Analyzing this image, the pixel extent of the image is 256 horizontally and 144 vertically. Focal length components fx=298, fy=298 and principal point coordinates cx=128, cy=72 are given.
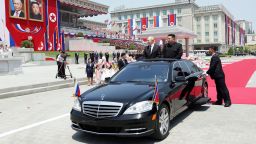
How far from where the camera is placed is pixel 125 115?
490cm

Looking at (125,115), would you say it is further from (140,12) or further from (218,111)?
(140,12)

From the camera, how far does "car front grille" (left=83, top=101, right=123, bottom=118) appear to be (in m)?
4.96

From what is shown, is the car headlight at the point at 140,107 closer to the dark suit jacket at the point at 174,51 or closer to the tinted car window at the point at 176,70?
the tinted car window at the point at 176,70

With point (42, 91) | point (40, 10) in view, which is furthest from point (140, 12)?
point (42, 91)

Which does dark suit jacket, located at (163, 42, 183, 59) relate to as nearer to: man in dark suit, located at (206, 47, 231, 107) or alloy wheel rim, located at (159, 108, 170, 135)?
man in dark suit, located at (206, 47, 231, 107)

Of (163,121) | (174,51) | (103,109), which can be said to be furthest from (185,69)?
(103,109)

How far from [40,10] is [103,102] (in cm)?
5050

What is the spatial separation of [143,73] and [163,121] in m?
1.44

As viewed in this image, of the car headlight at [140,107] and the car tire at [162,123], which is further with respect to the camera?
the car tire at [162,123]

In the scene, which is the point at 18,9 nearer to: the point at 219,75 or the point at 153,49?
the point at 153,49

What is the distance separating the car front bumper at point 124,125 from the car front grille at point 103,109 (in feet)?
0.26

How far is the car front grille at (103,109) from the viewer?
16.3 ft

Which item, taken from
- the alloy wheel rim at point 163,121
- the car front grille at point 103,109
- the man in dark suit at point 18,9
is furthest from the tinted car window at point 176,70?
the man in dark suit at point 18,9

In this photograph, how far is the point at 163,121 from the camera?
546 cm
